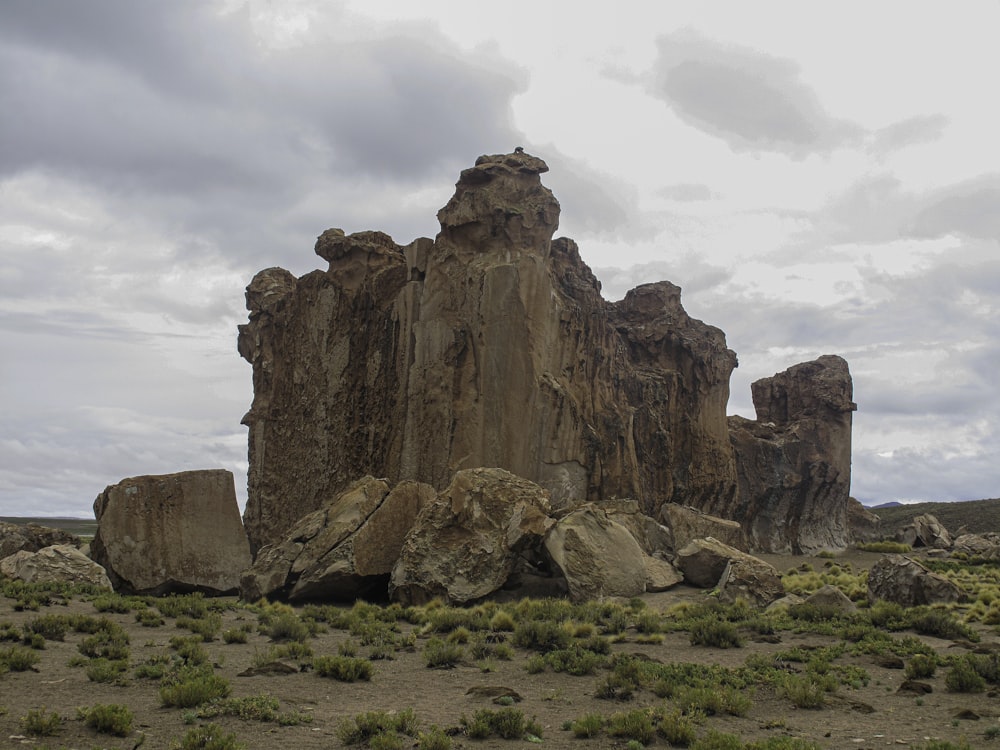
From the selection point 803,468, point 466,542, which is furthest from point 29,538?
point 803,468

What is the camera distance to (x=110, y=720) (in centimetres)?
948

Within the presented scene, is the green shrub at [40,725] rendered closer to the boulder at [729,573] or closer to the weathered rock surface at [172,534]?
the weathered rock surface at [172,534]

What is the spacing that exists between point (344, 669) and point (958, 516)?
82.9m

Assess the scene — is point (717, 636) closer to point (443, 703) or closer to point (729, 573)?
point (443, 703)

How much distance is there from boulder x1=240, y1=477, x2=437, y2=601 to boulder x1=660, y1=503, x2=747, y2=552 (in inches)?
485

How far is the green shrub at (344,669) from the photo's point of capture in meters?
13.1

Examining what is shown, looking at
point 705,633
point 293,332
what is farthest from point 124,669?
point 293,332

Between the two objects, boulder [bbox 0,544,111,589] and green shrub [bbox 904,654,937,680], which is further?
boulder [bbox 0,544,111,589]

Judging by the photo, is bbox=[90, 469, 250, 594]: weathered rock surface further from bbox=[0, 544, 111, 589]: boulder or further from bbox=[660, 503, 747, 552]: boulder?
bbox=[660, 503, 747, 552]: boulder

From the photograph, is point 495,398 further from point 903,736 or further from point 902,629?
point 903,736

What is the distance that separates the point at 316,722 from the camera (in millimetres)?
10492

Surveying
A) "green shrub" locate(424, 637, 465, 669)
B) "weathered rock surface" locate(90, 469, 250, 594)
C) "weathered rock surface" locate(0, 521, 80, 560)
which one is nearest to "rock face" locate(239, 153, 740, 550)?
"weathered rock surface" locate(90, 469, 250, 594)

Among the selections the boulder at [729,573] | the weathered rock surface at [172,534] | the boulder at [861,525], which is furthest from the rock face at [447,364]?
the boulder at [861,525]

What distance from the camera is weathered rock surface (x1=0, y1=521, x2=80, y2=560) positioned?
27.3 metres
